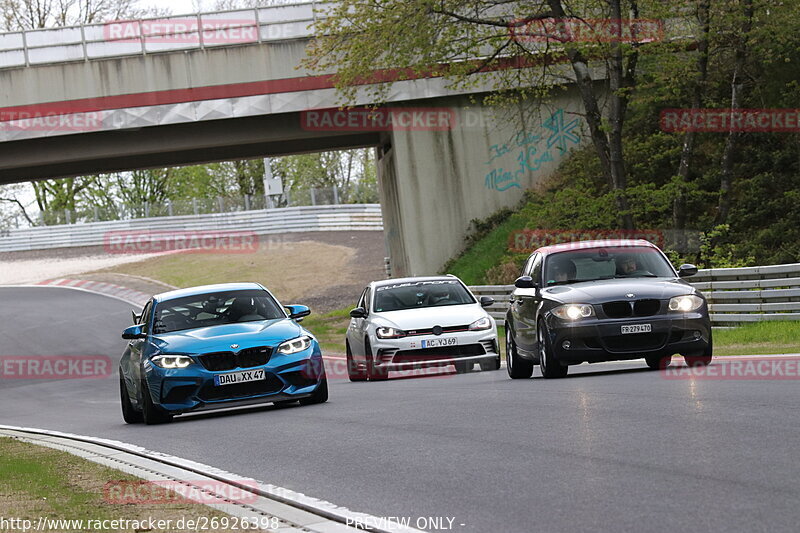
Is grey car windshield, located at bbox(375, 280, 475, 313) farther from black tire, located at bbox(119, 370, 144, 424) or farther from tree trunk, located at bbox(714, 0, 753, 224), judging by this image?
tree trunk, located at bbox(714, 0, 753, 224)

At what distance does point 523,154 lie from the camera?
129ft

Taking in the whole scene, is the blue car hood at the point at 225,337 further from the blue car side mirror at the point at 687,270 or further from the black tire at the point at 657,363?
the black tire at the point at 657,363

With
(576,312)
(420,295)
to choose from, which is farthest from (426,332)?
(576,312)

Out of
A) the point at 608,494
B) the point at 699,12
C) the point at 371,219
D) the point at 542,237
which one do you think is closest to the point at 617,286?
the point at 608,494

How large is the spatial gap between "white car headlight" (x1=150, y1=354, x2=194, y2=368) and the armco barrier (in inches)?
2325

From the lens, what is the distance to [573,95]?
38781 millimetres

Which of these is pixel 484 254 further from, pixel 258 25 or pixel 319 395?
pixel 319 395

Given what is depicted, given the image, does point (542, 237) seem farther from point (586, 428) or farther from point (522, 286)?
point (586, 428)

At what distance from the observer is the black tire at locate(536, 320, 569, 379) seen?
49.3 ft

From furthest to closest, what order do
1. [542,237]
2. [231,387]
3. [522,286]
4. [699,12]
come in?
[542,237], [699,12], [522,286], [231,387]

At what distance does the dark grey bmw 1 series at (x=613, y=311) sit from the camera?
14516 mm

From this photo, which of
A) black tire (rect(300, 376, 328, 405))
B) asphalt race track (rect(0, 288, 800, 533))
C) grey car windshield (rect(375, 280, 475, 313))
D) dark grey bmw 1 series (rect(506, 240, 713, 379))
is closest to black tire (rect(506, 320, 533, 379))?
asphalt race track (rect(0, 288, 800, 533))

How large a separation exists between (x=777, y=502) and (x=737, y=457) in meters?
1.50

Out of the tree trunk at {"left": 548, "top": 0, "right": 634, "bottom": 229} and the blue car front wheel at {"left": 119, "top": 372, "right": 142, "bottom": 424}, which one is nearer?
the blue car front wheel at {"left": 119, "top": 372, "right": 142, "bottom": 424}
